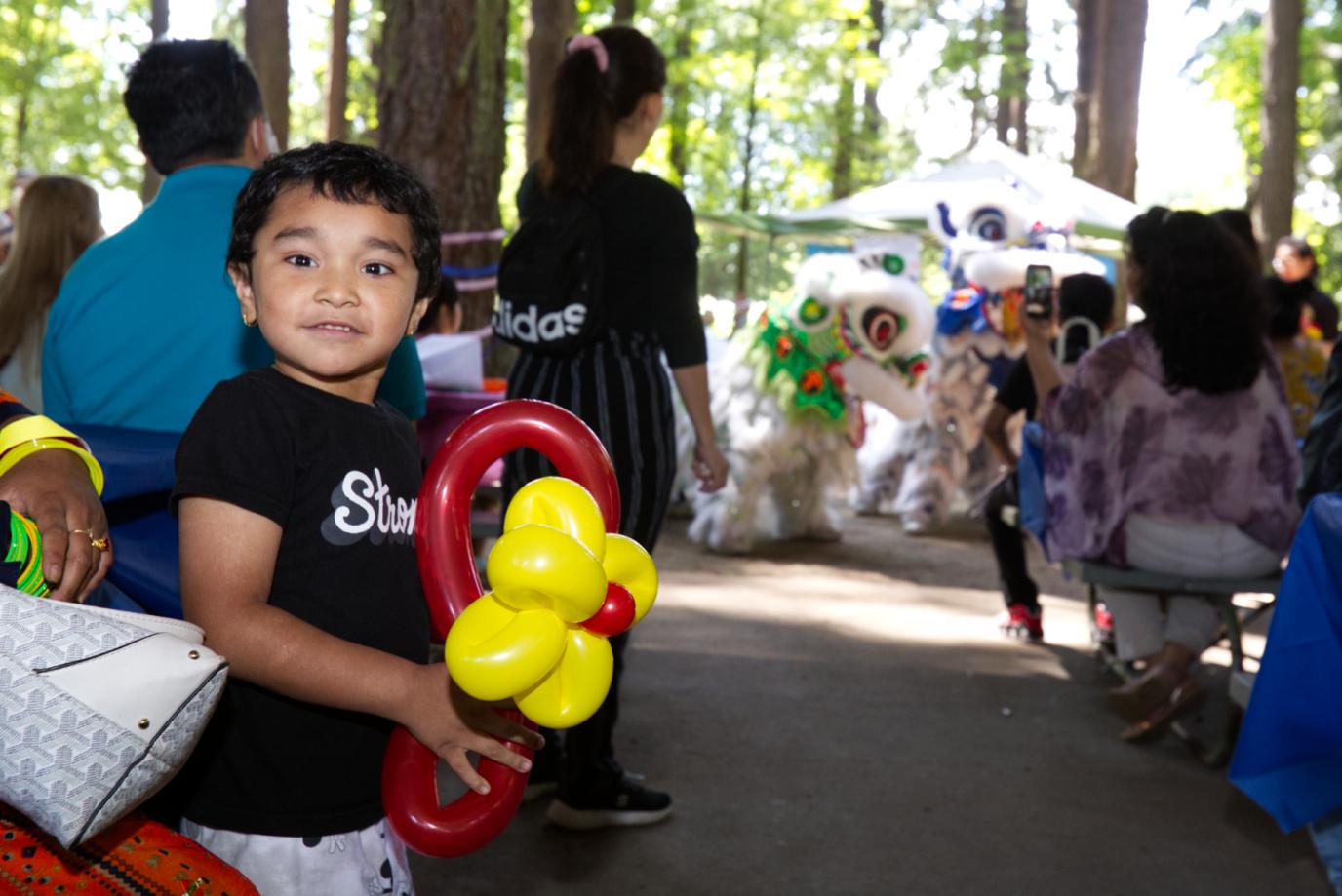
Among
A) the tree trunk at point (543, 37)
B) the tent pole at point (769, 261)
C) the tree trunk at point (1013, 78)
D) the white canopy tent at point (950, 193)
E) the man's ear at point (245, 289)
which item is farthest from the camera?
the tree trunk at point (1013, 78)

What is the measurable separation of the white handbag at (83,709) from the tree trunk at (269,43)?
36.0ft

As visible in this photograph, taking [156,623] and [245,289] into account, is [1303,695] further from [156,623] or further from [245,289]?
[156,623]

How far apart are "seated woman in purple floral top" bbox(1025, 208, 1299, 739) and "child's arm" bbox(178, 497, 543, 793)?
388 centimetres

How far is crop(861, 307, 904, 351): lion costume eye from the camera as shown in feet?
26.7

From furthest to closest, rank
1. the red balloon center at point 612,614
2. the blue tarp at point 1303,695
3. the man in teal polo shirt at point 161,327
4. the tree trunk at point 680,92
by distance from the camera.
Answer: the tree trunk at point 680,92 → the blue tarp at point 1303,695 → the man in teal polo shirt at point 161,327 → the red balloon center at point 612,614

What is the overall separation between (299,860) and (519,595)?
66 cm

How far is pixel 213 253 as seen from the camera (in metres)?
2.52

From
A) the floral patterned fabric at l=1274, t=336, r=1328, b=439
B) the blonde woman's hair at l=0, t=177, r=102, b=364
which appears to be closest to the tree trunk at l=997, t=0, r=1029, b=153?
the floral patterned fabric at l=1274, t=336, r=1328, b=439

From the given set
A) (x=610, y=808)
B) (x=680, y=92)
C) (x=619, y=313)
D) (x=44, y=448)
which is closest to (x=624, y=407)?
(x=619, y=313)

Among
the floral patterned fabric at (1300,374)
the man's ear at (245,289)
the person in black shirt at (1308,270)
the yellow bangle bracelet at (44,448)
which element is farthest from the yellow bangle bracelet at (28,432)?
the person in black shirt at (1308,270)

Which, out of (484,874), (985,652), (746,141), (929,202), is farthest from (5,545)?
(746,141)

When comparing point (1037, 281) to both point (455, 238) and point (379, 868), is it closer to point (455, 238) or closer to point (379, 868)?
point (455, 238)

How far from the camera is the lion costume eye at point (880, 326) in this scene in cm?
812

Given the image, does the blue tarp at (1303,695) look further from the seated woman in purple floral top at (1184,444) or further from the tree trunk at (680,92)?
the tree trunk at (680,92)
